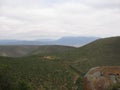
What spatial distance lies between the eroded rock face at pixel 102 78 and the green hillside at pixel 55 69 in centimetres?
1964

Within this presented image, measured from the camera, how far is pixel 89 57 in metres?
93.8

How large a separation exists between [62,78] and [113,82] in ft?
160

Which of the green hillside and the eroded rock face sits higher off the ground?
the eroded rock face

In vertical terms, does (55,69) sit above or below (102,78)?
below

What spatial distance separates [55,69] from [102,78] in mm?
53748

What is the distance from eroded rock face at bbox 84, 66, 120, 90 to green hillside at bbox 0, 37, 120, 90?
773 inches

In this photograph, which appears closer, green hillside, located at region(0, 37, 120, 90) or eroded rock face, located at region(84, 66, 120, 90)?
eroded rock face, located at region(84, 66, 120, 90)

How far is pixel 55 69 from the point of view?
242ft

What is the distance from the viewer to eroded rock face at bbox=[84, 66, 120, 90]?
20062 millimetres

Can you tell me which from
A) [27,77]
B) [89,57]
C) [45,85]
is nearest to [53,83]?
[45,85]

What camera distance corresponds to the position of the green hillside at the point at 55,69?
4606cm

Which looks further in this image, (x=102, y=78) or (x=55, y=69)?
(x=55, y=69)

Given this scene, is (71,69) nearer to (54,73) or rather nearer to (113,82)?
(54,73)

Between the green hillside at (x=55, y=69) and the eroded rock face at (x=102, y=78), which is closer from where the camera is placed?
the eroded rock face at (x=102, y=78)
